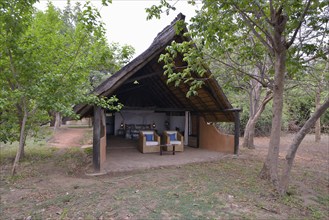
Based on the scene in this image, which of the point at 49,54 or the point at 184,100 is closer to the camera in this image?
the point at 49,54

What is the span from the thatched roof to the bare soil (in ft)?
7.79

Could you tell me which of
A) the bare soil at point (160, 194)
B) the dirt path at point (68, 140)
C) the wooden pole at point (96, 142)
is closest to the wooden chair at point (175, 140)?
the bare soil at point (160, 194)

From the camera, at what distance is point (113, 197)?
4.47 m

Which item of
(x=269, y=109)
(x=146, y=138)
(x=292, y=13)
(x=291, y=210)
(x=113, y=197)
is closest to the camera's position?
(x=291, y=210)

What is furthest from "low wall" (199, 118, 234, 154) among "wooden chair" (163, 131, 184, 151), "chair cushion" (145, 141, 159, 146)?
"chair cushion" (145, 141, 159, 146)

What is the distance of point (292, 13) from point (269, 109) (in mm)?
13253

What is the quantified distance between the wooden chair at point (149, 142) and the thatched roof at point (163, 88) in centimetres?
142

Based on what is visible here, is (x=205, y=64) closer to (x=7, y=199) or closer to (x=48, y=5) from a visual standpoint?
(x=48, y=5)

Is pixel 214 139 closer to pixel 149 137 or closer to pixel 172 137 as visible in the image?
pixel 172 137

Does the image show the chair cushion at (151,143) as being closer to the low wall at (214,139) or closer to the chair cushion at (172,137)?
the chair cushion at (172,137)

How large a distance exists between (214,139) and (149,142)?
306 cm

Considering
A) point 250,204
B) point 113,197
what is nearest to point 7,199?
point 113,197

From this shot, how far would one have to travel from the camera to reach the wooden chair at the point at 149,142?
9.32 meters

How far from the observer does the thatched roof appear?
6742 mm
